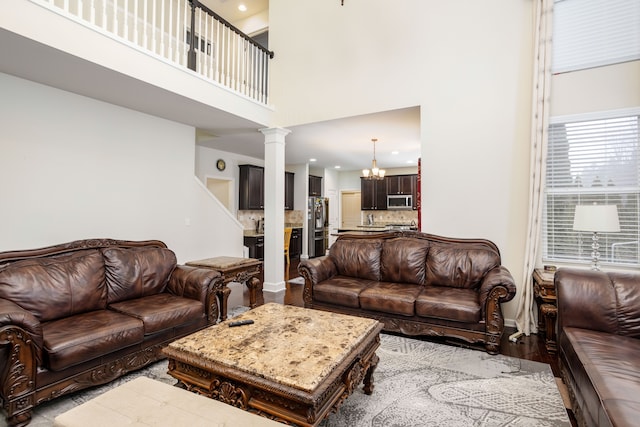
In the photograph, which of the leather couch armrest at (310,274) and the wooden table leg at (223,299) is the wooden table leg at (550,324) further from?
the wooden table leg at (223,299)

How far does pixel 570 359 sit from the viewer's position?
2.05 m

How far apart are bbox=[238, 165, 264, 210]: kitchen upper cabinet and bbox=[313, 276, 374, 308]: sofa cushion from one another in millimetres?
3987

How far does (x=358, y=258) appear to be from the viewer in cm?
410

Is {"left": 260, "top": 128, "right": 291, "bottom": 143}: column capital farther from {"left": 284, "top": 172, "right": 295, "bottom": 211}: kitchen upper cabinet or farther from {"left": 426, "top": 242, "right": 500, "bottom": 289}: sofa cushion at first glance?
{"left": 284, "top": 172, "right": 295, "bottom": 211}: kitchen upper cabinet

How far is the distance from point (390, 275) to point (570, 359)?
2.00 metres

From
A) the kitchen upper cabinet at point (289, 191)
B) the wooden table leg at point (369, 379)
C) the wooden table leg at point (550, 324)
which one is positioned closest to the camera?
the wooden table leg at point (369, 379)

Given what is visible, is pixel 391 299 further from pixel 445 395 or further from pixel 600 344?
pixel 600 344

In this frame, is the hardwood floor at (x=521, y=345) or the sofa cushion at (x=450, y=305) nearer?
the hardwood floor at (x=521, y=345)

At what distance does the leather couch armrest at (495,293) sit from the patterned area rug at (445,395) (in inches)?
16.7

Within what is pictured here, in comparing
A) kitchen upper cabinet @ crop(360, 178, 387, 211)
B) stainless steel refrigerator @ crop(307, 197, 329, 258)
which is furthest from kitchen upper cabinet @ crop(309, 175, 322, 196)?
kitchen upper cabinet @ crop(360, 178, 387, 211)

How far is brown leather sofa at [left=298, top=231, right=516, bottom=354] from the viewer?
2959 millimetres

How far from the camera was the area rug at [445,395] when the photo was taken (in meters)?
1.97

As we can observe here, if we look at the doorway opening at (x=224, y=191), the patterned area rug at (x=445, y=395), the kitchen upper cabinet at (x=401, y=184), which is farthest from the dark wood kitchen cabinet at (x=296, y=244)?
the patterned area rug at (x=445, y=395)

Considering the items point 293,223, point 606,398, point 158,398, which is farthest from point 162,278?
point 293,223
